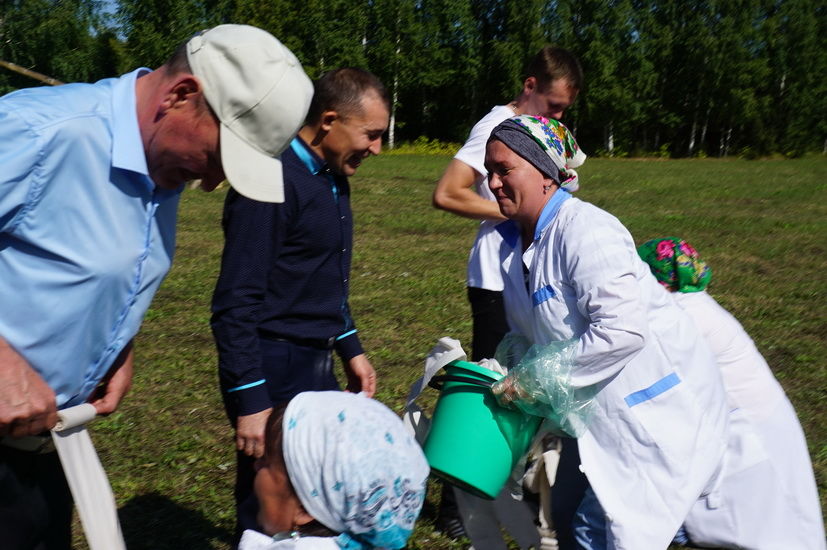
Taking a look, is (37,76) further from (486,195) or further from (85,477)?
(85,477)

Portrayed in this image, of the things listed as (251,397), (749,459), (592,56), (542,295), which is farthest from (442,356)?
(592,56)

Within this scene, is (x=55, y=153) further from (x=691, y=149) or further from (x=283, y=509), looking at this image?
(x=691, y=149)

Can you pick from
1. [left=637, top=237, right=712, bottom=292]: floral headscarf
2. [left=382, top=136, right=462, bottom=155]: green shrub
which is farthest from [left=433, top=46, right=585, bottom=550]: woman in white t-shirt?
[left=382, top=136, right=462, bottom=155]: green shrub

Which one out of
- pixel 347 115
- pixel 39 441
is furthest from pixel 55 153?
pixel 347 115

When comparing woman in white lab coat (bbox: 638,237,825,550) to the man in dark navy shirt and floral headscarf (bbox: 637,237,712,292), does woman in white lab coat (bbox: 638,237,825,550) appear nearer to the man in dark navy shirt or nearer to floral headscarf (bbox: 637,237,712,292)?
floral headscarf (bbox: 637,237,712,292)

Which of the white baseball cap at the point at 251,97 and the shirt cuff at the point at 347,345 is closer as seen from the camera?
the white baseball cap at the point at 251,97

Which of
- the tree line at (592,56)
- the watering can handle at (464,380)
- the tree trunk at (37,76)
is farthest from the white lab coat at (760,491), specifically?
the tree line at (592,56)

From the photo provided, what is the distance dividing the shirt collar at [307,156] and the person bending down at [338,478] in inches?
42.3

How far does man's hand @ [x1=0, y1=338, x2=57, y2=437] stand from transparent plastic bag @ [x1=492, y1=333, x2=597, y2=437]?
1413mm

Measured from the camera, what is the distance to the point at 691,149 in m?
45.4

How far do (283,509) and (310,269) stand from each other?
3.39ft

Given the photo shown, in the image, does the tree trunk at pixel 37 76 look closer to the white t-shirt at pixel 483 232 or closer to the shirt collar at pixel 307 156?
the shirt collar at pixel 307 156

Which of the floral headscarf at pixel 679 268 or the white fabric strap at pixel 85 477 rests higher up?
the floral headscarf at pixel 679 268

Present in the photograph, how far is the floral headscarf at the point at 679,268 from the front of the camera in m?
3.56
